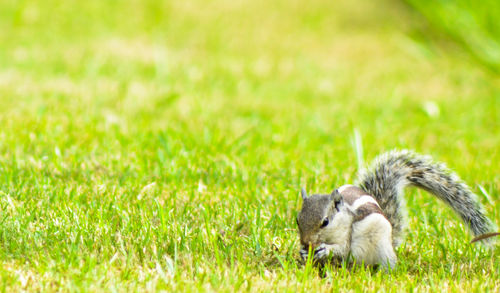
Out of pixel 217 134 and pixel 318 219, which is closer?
pixel 318 219

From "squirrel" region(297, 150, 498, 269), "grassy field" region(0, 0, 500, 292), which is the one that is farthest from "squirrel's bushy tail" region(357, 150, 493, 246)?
"grassy field" region(0, 0, 500, 292)

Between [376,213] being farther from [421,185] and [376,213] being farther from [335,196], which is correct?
[421,185]

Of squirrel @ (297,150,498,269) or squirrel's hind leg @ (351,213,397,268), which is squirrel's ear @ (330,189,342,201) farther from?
squirrel's hind leg @ (351,213,397,268)

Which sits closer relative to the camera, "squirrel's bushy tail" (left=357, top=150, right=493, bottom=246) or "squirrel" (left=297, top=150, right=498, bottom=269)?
"squirrel" (left=297, top=150, right=498, bottom=269)

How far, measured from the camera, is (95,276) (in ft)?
8.56

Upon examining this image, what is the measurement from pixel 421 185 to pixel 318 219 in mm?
827

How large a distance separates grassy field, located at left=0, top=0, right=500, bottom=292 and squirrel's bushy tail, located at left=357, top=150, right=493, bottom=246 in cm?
17

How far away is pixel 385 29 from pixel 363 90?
3.40 metres

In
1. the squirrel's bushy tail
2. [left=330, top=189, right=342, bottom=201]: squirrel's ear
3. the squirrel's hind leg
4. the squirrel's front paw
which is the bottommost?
the squirrel's front paw

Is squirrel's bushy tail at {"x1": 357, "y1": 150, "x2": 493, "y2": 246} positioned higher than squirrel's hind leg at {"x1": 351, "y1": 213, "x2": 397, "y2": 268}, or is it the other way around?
squirrel's bushy tail at {"x1": 357, "y1": 150, "x2": 493, "y2": 246}

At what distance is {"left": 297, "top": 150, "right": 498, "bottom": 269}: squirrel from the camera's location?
289 cm

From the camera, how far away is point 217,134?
17.5ft

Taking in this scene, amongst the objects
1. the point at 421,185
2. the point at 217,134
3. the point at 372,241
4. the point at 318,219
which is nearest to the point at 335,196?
→ the point at 318,219

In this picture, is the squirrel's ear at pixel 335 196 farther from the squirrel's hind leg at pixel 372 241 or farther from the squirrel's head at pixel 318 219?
the squirrel's hind leg at pixel 372 241
